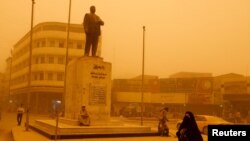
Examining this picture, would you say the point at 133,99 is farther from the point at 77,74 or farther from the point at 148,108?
the point at 77,74

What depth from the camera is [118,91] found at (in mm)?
62562

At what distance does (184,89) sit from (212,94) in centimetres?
431

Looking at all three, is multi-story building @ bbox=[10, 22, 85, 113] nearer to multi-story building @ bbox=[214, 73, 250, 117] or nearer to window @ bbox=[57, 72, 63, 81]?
window @ bbox=[57, 72, 63, 81]

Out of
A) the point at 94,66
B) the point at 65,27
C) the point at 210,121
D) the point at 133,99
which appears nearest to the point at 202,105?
the point at 133,99

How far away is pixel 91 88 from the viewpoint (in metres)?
20.7

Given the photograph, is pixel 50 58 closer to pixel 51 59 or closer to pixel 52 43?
pixel 51 59

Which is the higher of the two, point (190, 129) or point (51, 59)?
point (51, 59)

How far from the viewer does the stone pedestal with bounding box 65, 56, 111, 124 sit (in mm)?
20594

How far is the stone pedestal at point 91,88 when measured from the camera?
20594 mm

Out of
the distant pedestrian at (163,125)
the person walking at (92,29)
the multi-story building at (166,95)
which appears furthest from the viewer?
the multi-story building at (166,95)

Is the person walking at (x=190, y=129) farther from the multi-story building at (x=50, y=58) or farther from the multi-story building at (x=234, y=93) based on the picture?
the multi-story building at (x=50, y=58)

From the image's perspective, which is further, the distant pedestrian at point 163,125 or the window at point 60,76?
the window at point 60,76

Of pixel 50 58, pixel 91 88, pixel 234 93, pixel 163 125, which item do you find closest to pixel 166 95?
pixel 234 93

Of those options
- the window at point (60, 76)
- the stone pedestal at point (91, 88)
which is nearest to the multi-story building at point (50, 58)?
the window at point (60, 76)
